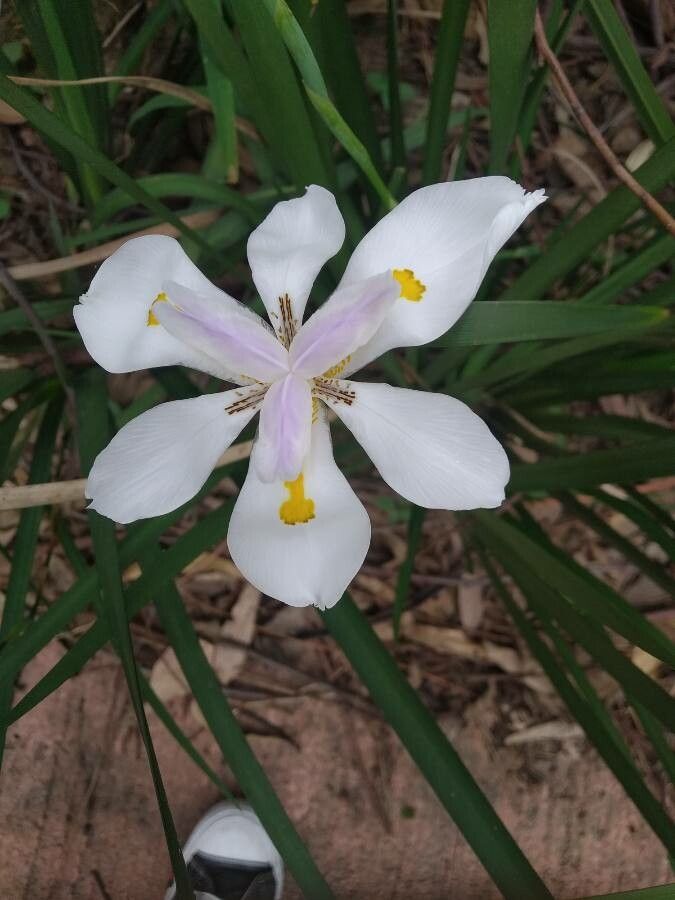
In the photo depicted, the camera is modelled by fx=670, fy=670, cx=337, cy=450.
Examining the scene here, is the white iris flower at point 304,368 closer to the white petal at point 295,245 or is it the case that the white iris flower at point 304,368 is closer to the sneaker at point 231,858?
the white petal at point 295,245

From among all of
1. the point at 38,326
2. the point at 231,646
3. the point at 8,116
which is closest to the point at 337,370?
the point at 38,326

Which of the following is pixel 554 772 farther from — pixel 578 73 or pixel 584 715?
pixel 578 73

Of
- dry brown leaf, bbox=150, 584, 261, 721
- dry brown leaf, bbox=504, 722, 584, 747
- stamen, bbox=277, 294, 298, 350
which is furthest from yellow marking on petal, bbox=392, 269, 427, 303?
dry brown leaf, bbox=504, 722, 584, 747

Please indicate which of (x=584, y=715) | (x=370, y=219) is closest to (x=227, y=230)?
(x=370, y=219)

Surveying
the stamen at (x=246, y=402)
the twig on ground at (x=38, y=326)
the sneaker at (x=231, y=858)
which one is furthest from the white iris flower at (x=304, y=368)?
the sneaker at (x=231, y=858)

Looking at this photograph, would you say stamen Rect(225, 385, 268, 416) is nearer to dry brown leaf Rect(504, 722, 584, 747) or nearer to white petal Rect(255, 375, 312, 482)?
white petal Rect(255, 375, 312, 482)

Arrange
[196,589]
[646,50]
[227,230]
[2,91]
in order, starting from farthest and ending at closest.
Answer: [196,589] → [646,50] → [227,230] → [2,91]
